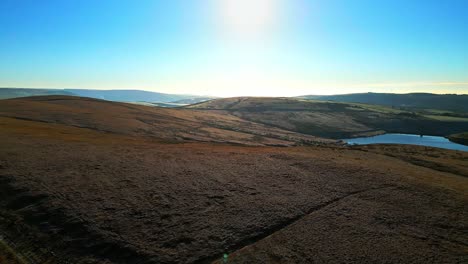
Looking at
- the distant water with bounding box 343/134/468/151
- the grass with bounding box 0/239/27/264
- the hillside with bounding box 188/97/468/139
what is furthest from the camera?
the hillside with bounding box 188/97/468/139

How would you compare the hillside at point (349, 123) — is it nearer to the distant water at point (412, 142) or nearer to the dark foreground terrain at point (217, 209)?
the distant water at point (412, 142)

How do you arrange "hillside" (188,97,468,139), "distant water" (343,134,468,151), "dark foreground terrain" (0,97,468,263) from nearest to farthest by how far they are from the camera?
"dark foreground terrain" (0,97,468,263) < "distant water" (343,134,468,151) < "hillside" (188,97,468,139)

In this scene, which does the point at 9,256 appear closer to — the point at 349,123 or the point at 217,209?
the point at 217,209

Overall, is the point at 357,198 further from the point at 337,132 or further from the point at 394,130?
the point at 394,130

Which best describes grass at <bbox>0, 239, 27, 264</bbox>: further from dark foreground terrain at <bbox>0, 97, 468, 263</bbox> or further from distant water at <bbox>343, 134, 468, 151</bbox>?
distant water at <bbox>343, 134, 468, 151</bbox>

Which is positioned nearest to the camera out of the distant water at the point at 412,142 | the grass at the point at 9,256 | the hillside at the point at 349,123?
the grass at the point at 9,256

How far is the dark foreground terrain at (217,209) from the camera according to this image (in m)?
20.8

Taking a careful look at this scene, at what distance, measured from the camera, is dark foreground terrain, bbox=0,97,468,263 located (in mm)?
20766

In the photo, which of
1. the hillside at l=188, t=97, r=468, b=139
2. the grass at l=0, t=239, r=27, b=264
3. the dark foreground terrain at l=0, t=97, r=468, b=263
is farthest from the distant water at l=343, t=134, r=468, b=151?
the grass at l=0, t=239, r=27, b=264

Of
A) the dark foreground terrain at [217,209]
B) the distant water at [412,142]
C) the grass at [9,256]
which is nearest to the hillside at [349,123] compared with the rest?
the distant water at [412,142]

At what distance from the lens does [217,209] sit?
27156 millimetres

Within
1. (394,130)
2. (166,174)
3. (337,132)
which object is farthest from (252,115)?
(166,174)

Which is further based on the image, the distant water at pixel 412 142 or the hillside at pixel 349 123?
the hillside at pixel 349 123

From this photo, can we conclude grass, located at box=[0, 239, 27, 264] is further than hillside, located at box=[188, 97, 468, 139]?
No
